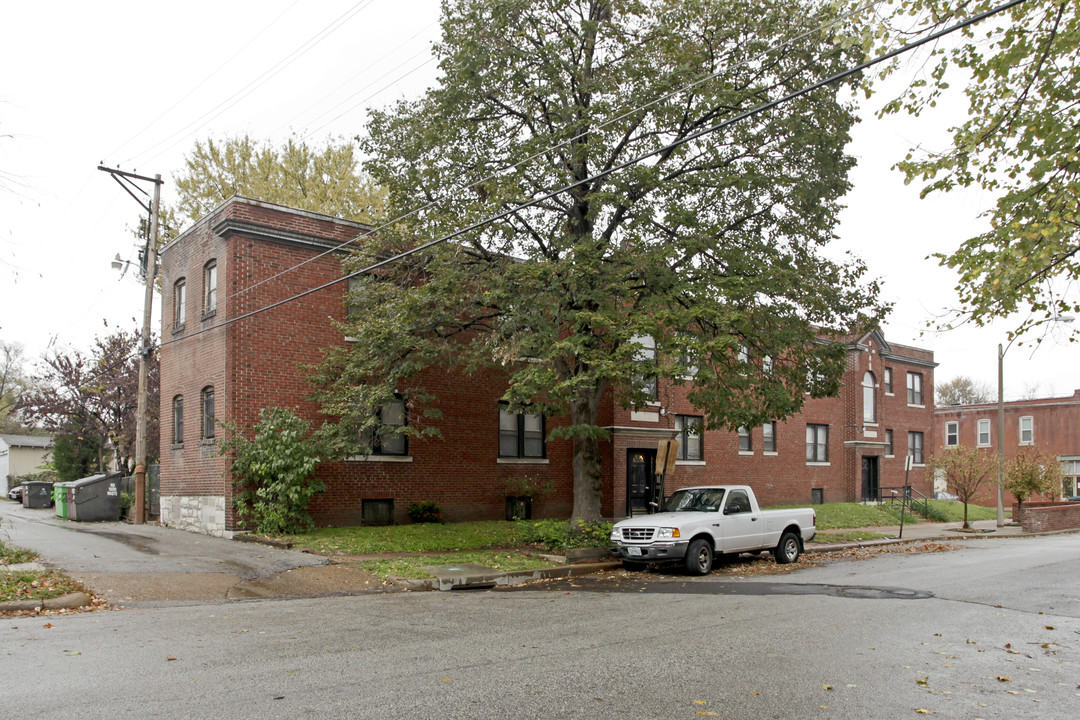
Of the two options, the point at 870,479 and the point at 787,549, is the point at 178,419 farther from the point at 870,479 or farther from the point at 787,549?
the point at 870,479

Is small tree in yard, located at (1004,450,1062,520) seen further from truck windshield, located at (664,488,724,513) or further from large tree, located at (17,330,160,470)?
large tree, located at (17,330,160,470)

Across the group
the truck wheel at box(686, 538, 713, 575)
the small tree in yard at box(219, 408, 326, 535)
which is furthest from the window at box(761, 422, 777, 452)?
the small tree in yard at box(219, 408, 326, 535)

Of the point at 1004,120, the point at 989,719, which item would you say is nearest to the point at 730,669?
the point at 989,719

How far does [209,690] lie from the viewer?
6238 millimetres

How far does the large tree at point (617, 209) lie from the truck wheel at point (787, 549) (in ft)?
9.35

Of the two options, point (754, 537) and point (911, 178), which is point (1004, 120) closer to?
point (911, 178)

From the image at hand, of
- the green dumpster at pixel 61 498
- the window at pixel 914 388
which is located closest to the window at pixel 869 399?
the window at pixel 914 388

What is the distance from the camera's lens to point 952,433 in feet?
193

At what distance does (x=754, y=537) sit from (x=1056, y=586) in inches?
206

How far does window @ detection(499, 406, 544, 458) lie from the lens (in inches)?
952

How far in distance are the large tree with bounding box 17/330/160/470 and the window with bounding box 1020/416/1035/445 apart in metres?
55.0

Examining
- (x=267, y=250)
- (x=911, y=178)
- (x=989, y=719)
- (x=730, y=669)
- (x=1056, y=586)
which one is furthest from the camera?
(x=267, y=250)

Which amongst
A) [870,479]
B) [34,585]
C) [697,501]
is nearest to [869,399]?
[870,479]

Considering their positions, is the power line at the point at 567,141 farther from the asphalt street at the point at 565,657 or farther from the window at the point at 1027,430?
the window at the point at 1027,430
